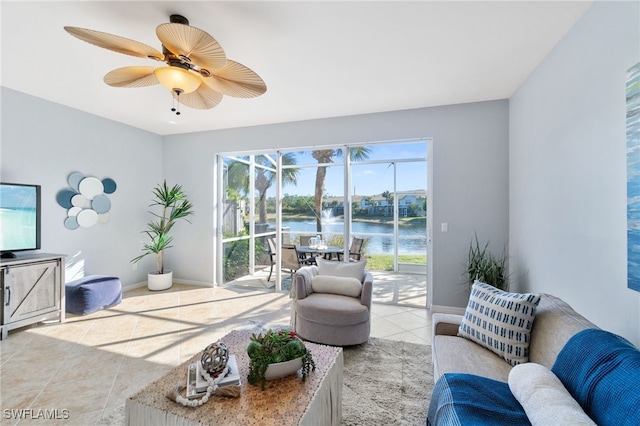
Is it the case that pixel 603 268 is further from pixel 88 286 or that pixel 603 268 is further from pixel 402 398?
pixel 88 286

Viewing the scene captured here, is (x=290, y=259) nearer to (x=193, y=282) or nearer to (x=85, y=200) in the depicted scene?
(x=193, y=282)

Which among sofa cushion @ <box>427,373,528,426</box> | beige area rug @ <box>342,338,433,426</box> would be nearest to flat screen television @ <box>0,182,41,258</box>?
beige area rug @ <box>342,338,433,426</box>

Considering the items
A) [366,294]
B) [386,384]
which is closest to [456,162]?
[366,294]

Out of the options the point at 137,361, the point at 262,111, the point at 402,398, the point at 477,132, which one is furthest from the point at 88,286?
the point at 477,132

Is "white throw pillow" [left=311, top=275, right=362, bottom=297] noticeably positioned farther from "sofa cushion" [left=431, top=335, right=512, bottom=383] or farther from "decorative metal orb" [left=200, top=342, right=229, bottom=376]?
"decorative metal orb" [left=200, top=342, right=229, bottom=376]

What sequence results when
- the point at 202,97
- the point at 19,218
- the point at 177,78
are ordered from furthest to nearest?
the point at 19,218 < the point at 202,97 < the point at 177,78

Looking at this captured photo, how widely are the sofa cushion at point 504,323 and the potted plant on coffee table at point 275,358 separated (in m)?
1.14

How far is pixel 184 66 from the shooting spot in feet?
6.72

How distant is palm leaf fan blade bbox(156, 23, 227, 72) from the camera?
165cm

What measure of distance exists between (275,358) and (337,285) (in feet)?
5.07

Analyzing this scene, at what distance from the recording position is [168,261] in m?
5.36

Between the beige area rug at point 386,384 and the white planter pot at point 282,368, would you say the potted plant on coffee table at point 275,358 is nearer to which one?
the white planter pot at point 282,368

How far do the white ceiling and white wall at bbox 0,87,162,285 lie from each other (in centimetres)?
33

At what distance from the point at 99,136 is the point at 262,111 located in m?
2.57
